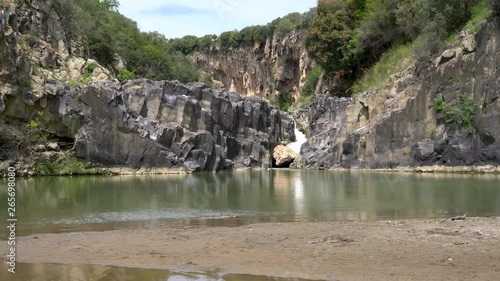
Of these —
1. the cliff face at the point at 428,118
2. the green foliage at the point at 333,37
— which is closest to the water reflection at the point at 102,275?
the cliff face at the point at 428,118

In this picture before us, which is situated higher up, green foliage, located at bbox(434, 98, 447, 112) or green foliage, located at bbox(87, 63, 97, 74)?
green foliage, located at bbox(87, 63, 97, 74)

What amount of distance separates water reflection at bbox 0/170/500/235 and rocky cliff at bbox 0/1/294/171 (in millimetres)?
11561

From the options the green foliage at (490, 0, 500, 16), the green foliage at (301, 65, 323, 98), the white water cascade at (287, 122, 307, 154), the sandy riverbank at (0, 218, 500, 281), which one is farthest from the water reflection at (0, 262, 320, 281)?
the green foliage at (301, 65, 323, 98)

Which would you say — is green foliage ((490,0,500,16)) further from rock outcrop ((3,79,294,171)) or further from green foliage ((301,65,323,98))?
green foliage ((301,65,323,98))

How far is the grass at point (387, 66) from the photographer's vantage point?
57700mm

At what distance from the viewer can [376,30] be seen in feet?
216

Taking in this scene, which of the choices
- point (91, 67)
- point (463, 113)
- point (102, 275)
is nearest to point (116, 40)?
point (91, 67)

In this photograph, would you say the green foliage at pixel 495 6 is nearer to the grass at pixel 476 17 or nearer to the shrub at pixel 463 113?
the grass at pixel 476 17

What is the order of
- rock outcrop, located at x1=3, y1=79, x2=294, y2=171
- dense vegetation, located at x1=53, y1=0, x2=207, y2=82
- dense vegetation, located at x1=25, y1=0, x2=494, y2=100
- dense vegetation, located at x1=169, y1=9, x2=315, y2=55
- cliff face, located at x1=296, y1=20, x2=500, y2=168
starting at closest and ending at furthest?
cliff face, located at x1=296, y1=20, x2=500, y2=168 < rock outcrop, located at x1=3, y1=79, x2=294, y2=171 < dense vegetation, located at x1=25, y1=0, x2=494, y2=100 < dense vegetation, located at x1=53, y1=0, x2=207, y2=82 < dense vegetation, located at x1=169, y1=9, x2=315, y2=55

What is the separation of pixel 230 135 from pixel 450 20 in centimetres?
2412

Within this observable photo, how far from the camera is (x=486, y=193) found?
88.6 feet

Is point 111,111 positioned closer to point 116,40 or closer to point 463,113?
point 463,113

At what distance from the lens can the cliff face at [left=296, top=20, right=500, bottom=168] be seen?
143 feet

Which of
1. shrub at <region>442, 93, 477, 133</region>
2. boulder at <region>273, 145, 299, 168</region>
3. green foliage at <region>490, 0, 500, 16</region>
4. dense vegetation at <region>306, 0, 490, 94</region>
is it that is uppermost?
dense vegetation at <region>306, 0, 490, 94</region>
